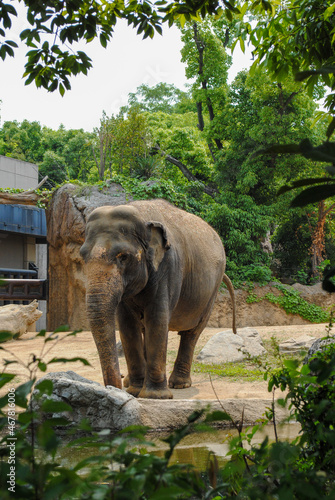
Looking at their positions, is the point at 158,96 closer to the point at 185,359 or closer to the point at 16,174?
the point at 16,174

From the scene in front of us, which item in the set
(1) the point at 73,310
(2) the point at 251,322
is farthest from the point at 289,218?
(1) the point at 73,310

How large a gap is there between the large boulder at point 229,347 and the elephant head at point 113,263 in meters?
3.91

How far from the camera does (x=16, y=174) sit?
88.6 feet

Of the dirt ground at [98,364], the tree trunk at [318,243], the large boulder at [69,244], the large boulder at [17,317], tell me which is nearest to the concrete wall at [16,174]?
the large boulder at [69,244]

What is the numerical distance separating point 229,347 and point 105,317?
477 cm

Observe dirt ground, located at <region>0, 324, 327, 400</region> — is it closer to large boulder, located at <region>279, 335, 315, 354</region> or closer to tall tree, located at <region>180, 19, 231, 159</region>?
large boulder, located at <region>279, 335, 315, 354</region>

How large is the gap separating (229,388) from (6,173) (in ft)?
74.5

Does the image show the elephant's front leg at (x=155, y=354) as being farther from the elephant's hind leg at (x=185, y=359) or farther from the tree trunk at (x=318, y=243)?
the tree trunk at (x=318, y=243)

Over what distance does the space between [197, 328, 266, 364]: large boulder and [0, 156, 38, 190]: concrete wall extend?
19.3m

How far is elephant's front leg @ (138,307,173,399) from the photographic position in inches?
210

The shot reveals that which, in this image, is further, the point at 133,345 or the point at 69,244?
the point at 69,244

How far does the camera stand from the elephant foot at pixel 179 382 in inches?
258

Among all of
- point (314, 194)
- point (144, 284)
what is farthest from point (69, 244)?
point (314, 194)

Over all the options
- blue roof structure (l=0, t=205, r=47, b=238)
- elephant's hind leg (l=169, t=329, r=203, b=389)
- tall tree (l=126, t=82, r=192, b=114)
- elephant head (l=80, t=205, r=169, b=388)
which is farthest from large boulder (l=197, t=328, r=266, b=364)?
tall tree (l=126, t=82, r=192, b=114)
